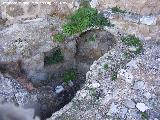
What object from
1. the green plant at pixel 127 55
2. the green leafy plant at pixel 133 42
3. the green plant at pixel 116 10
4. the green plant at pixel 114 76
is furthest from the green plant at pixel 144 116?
the green plant at pixel 116 10

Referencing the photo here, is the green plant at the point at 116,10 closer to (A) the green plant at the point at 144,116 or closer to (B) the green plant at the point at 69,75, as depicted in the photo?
(B) the green plant at the point at 69,75

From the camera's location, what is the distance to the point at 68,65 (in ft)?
44.7

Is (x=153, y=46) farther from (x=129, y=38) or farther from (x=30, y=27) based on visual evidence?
(x=30, y=27)

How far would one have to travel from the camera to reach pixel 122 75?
36.5 ft

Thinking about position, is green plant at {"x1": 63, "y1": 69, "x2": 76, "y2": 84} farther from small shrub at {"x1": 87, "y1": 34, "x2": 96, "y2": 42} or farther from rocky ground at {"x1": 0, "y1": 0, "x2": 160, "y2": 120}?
small shrub at {"x1": 87, "y1": 34, "x2": 96, "y2": 42}

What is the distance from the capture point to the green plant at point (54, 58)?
1306 centimetres

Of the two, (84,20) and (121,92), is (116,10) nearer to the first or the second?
(84,20)

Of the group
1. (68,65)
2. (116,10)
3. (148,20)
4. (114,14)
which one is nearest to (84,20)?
(114,14)

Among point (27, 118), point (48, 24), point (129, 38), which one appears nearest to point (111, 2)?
point (129, 38)

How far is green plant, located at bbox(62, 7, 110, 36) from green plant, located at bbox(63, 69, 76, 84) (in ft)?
5.92

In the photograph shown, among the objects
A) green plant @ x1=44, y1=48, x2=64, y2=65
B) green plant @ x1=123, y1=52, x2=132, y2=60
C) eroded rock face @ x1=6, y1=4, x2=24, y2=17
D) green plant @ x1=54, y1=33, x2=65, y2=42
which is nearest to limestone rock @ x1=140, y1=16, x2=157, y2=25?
green plant @ x1=123, y1=52, x2=132, y2=60

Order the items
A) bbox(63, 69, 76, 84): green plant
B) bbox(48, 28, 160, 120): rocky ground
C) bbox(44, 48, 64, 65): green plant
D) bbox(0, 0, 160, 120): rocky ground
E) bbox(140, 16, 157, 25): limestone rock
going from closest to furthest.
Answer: bbox(48, 28, 160, 120): rocky ground
bbox(0, 0, 160, 120): rocky ground
bbox(140, 16, 157, 25): limestone rock
bbox(44, 48, 64, 65): green plant
bbox(63, 69, 76, 84): green plant

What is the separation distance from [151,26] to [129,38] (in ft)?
2.48

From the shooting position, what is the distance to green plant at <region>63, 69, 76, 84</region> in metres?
13.5
